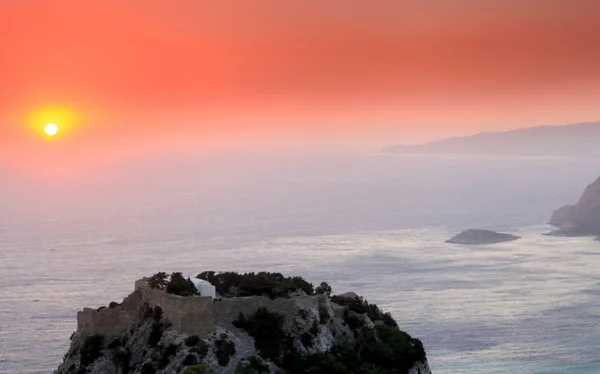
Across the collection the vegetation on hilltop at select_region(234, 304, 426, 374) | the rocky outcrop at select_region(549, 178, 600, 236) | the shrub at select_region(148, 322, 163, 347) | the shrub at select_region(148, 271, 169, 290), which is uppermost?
the rocky outcrop at select_region(549, 178, 600, 236)

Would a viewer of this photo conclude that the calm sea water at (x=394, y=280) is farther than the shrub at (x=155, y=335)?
Yes

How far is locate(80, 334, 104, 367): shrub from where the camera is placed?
49.8 m

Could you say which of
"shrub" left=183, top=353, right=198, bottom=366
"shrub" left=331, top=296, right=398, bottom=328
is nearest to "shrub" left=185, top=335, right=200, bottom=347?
"shrub" left=183, top=353, right=198, bottom=366

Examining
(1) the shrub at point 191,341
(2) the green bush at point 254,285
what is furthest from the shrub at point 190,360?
(2) the green bush at point 254,285

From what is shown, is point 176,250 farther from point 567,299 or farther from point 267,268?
point 567,299

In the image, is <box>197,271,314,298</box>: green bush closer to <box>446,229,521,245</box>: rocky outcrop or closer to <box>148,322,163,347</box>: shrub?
<box>148,322,163,347</box>: shrub

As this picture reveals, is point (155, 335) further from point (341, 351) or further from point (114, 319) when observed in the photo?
point (341, 351)

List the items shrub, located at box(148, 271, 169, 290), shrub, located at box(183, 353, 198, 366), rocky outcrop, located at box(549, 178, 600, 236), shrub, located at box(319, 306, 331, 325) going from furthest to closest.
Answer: rocky outcrop, located at box(549, 178, 600, 236), shrub, located at box(148, 271, 169, 290), shrub, located at box(319, 306, 331, 325), shrub, located at box(183, 353, 198, 366)

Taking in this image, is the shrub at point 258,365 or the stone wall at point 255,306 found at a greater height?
the stone wall at point 255,306

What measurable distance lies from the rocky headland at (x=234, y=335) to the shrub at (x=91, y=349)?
4cm

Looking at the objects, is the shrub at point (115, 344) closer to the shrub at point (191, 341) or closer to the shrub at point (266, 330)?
the shrub at point (191, 341)

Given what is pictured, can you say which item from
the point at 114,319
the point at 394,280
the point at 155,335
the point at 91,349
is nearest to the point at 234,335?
the point at 155,335

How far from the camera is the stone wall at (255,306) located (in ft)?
156

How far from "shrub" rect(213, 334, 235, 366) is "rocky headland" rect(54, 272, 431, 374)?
38 millimetres
